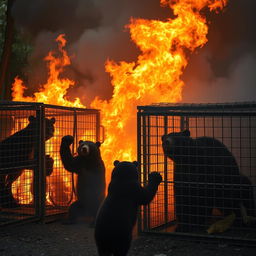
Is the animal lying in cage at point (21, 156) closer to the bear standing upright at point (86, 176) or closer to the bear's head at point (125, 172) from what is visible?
the bear standing upright at point (86, 176)

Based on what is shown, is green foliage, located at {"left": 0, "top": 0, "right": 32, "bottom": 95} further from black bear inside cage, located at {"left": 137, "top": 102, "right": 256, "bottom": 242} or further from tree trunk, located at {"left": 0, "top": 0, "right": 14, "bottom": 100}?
black bear inside cage, located at {"left": 137, "top": 102, "right": 256, "bottom": 242}

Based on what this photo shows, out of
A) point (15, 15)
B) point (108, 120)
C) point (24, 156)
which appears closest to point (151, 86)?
point (108, 120)

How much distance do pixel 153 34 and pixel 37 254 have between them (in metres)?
7.80

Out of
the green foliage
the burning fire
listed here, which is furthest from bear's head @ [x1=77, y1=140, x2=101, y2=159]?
the green foliage

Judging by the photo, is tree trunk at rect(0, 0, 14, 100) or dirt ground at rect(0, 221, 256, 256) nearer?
dirt ground at rect(0, 221, 256, 256)

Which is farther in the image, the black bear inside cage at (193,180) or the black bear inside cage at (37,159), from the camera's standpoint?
the black bear inside cage at (37,159)

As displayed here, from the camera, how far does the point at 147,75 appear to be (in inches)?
437

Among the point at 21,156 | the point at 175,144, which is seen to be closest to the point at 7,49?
the point at 21,156

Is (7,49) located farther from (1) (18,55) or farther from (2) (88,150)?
(2) (88,150)

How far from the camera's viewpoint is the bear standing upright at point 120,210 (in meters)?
4.23

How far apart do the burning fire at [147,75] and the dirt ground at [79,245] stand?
3.73 m

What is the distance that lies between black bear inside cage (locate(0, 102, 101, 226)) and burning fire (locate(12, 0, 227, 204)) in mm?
1795

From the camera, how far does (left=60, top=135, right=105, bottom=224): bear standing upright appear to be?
7.17 metres

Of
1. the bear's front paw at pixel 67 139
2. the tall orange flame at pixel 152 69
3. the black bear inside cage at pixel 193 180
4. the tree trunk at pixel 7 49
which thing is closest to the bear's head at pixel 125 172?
the black bear inside cage at pixel 193 180
